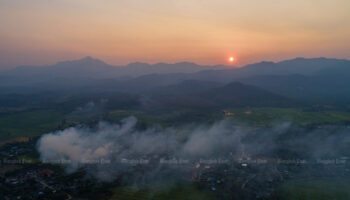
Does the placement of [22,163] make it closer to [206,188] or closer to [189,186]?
[189,186]

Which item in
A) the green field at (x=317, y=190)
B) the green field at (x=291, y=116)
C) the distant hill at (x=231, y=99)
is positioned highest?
the distant hill at (x=231, y=99)

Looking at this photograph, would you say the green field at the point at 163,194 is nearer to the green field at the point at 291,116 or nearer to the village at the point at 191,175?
the village at the point at 191,175

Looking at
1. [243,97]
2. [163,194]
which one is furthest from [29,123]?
[243,97]

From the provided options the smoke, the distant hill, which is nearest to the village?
the smoke

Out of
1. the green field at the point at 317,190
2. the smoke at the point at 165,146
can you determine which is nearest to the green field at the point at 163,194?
the smoke at the point at 165,146

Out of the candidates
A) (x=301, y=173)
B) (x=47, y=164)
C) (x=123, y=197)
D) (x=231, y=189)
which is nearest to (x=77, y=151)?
(x=47, y=164)

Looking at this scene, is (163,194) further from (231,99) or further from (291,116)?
(231,99)
